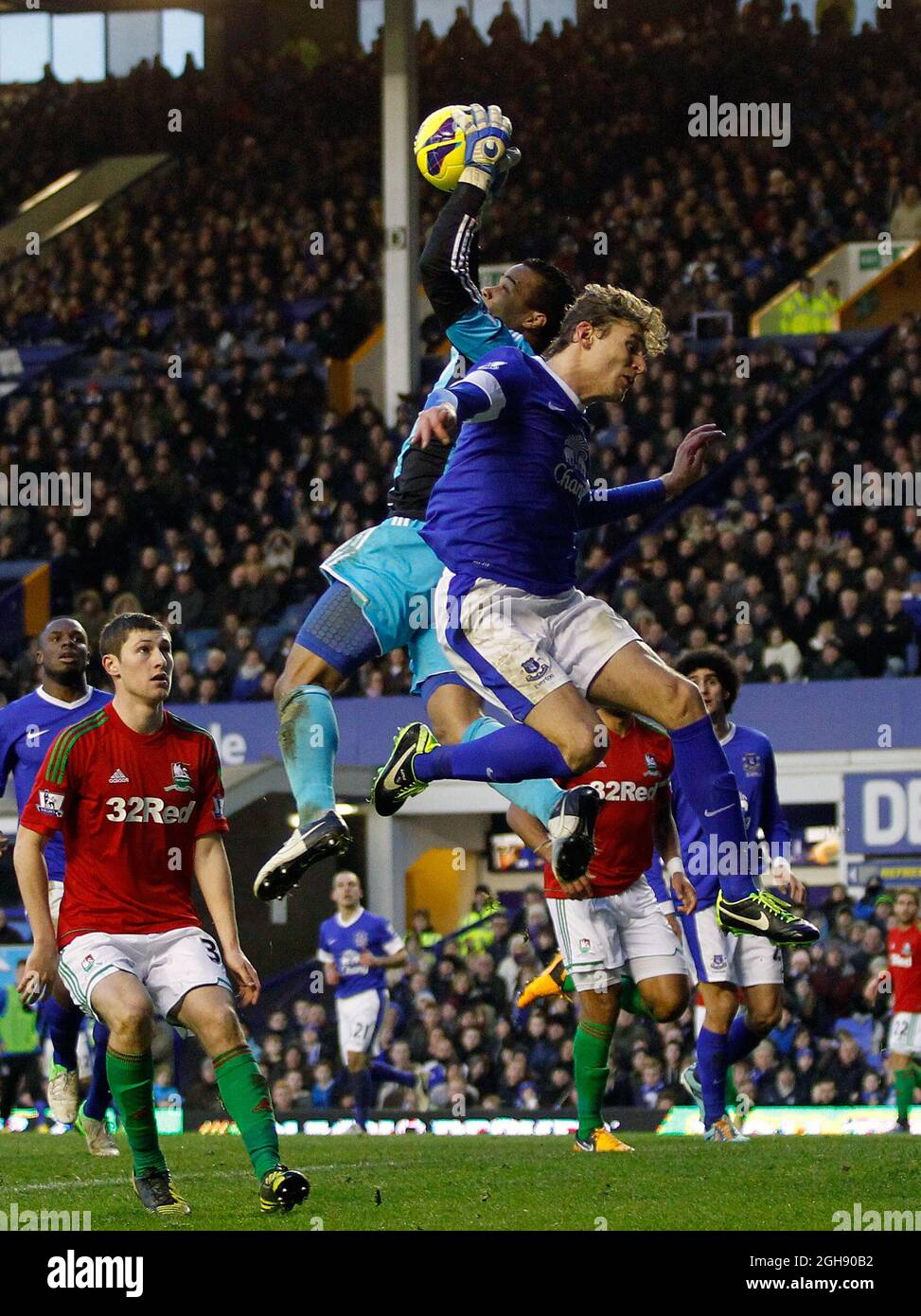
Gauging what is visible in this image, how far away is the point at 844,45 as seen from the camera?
26.4 m

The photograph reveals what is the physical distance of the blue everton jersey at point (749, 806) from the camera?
9.77 meters

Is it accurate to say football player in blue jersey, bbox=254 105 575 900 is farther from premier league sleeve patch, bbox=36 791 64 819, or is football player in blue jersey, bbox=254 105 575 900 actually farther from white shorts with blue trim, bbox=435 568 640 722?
premier league sleeve patch, bbox=36 791 64 819

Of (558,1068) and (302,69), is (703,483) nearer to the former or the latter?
(558,1068)

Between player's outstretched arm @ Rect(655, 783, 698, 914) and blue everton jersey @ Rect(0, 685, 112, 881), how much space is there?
2.54 m

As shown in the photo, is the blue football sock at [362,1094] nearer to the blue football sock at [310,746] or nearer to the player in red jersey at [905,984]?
the player in red jersey at [905,984]

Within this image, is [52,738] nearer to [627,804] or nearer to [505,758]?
[627,804]

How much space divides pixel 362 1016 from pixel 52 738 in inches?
222

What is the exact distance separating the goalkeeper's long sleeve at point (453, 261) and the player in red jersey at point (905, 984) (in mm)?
7275

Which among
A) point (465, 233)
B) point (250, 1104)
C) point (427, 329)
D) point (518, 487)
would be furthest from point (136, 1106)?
point (427, 329)

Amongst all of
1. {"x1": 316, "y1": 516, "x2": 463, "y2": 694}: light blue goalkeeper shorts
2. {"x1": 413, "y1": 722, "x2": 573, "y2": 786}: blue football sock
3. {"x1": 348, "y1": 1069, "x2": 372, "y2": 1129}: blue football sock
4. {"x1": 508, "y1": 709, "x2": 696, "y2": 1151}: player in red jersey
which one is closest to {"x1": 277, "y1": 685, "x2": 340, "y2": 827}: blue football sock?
{"x1": 316, "y1": 516, "x2": 463, "y2": 694}: light blue goalkeeper shorts

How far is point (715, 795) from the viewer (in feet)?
23.0

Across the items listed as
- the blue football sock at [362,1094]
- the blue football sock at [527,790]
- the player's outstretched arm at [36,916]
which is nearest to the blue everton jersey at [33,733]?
the player's outstretched arm at [36,916]

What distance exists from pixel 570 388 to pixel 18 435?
57.5 feet

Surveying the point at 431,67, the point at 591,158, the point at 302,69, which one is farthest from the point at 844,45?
the point at 302,69
